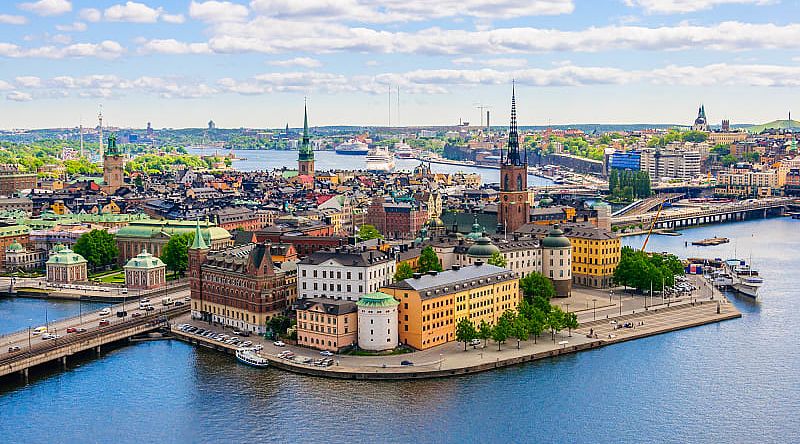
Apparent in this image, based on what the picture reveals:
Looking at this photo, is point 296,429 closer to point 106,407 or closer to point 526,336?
point 106,407

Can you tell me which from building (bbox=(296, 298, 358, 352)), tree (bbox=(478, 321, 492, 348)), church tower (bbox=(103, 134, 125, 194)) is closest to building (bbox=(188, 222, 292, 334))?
building (bbox=(296, 298, 358, 352))

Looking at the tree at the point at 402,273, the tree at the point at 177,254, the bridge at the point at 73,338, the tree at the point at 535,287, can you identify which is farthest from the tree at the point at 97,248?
the tree at the point at 535,287

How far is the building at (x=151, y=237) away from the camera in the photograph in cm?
8731

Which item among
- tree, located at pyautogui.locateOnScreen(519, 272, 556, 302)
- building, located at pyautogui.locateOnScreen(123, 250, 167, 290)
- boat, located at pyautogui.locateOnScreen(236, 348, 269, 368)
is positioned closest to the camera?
boat, located at pyautogui.locateOnScreen(236, 348, 269, 368)

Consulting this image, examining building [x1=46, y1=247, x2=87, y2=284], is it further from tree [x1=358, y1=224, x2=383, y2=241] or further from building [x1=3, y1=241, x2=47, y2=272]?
tree [x1=358, y1=224, x2=383, y2=241]

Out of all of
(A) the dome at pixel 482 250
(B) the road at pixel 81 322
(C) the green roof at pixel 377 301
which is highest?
(A) the dome at pixel 482 250

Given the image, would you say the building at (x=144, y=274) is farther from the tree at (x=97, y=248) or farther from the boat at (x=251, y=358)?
the boat at (x=251, y=358)

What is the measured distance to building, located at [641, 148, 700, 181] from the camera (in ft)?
632

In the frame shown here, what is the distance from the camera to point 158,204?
116 m

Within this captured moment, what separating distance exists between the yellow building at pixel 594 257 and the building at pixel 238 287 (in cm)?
2343

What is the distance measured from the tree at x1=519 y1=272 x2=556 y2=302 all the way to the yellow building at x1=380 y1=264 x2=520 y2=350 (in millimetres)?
2616

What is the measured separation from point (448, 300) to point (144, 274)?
28327 millimetres

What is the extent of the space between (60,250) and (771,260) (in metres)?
58.6

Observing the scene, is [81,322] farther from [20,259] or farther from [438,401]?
[20,259]
